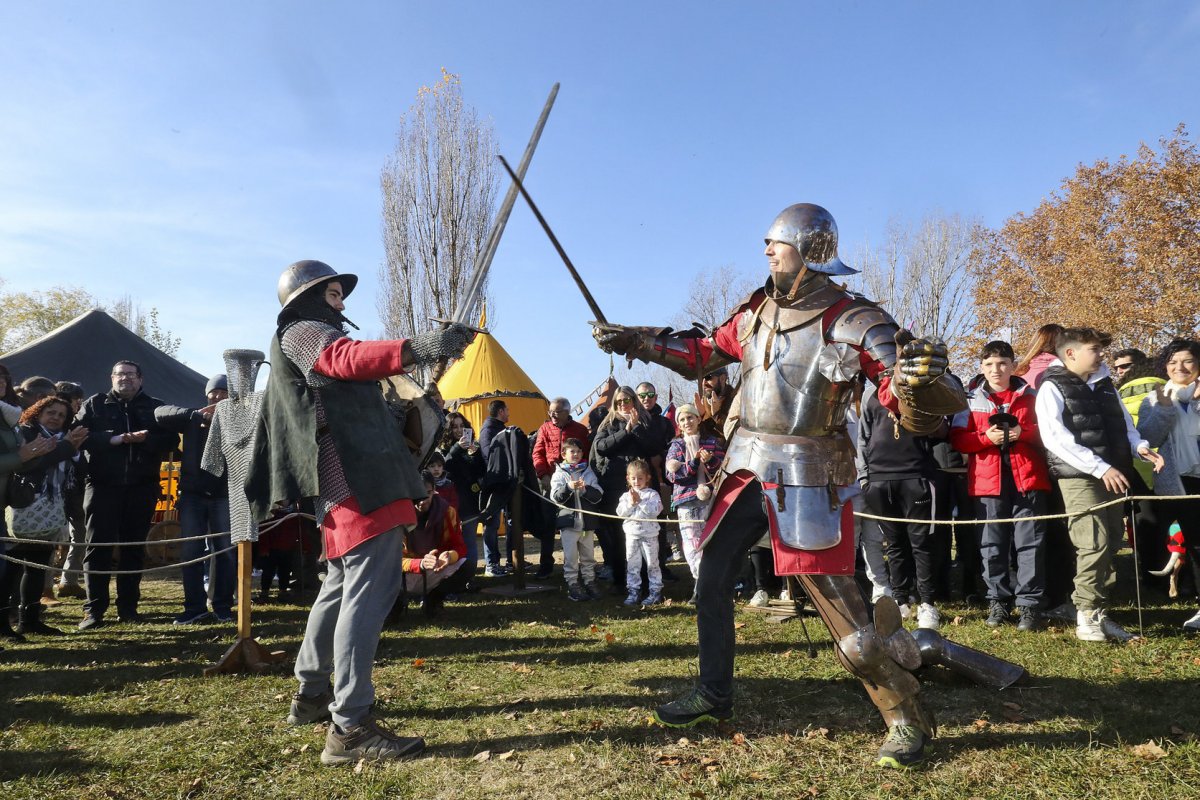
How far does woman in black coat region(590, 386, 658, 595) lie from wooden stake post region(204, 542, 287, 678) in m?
3.50

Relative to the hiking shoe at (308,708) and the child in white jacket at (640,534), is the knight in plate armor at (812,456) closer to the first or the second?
the hiking shoe at (308,708)

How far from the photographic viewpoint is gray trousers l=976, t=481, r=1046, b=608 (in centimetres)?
525

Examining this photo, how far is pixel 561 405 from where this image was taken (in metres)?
8.64

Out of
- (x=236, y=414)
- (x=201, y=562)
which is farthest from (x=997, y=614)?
(x=201, y=562)

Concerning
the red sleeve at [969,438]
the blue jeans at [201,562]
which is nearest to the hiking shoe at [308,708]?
the blue jeans at [201,562]

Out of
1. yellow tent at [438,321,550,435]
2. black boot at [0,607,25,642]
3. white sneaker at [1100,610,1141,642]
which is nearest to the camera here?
white sneaker at [1100,610,1141,642]

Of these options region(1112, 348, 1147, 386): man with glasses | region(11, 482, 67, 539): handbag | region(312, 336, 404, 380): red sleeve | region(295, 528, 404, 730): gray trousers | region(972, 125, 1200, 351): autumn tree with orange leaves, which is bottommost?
region(295, 528, 404, 730): gray trousers

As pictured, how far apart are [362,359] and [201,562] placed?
4.45 meters

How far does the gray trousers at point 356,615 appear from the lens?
10.7ft

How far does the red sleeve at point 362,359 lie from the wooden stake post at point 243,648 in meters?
2.09

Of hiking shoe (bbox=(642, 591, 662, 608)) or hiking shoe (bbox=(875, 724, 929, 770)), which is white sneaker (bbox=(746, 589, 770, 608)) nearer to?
hiking shoe (bbox=(642, 591, 662, 608))

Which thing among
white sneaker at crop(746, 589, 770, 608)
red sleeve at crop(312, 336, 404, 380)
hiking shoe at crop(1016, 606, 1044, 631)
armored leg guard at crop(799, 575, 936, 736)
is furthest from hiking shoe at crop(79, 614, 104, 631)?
hiking shoe at crop(1016, 606, 1044, 631)

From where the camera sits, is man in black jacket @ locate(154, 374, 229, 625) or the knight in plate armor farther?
man in black jacket @ locate(154, 374, 229, 625)

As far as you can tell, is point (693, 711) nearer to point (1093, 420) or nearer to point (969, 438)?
point (969, 438)
